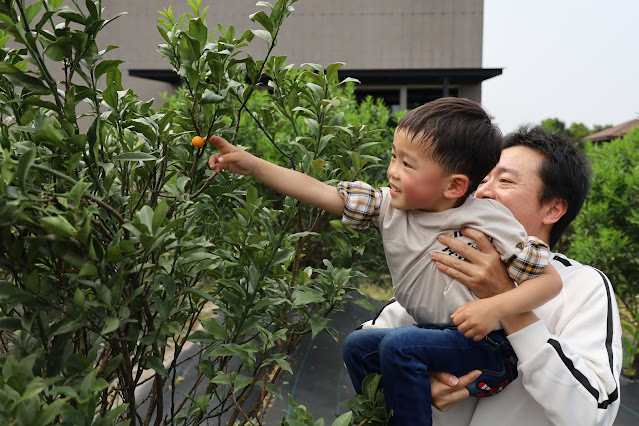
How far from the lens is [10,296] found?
3.02 ft

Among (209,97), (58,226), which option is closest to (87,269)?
(58,226)

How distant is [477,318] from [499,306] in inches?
2.7

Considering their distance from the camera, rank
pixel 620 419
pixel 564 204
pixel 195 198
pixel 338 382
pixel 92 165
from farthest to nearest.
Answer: pixel 338 382
pixel 620 419
pixel 564 204
pixel 195 198
pixel 92 165

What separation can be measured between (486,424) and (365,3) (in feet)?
47.6

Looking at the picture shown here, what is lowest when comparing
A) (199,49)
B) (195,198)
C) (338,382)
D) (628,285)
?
(338,382)

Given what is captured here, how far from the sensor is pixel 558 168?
72.0 inches

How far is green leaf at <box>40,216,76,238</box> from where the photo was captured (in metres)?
0.79

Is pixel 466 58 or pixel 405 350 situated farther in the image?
pixel 466 58

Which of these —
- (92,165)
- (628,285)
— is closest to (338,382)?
(628,285)

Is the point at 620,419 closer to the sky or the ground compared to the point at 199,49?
closer to the ground

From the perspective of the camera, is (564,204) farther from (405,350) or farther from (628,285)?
(628,285)

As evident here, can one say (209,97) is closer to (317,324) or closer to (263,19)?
(263,19)

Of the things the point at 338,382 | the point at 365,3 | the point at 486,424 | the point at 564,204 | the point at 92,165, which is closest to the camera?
the point at 92,165

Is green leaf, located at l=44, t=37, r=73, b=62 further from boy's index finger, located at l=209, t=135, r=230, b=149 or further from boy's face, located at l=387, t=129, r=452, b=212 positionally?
boy's face, located at l=387, t=129, r=452, b=212
